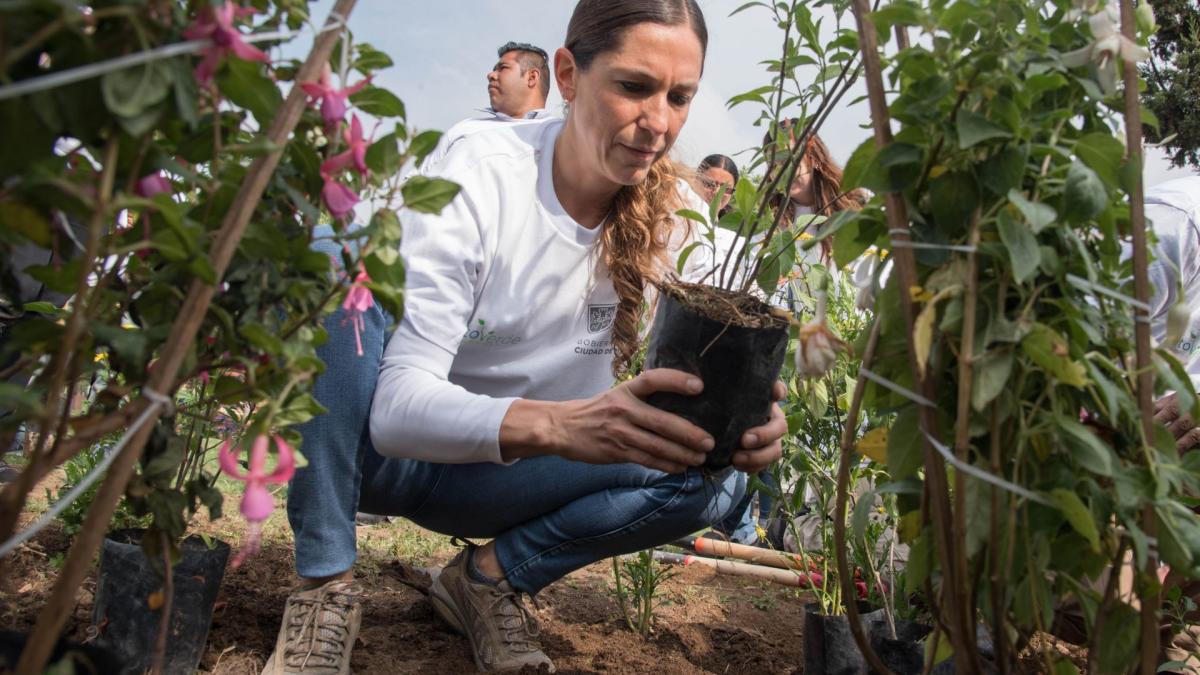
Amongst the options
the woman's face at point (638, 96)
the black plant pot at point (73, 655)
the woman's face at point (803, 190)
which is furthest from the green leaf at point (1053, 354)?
the woman's face at point (803, 190)

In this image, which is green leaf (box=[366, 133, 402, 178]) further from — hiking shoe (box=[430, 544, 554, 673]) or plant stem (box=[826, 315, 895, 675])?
hiking shoe (box=[430, 544, 554, 673])

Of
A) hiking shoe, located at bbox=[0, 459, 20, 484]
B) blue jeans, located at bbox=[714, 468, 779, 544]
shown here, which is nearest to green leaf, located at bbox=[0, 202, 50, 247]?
blue jeans, located at bbox=[714, 468, 779, 544]

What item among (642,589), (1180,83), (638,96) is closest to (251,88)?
(638,96)

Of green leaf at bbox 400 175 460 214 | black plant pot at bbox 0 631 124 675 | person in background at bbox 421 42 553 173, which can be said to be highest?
person in background at bbox 421 42 553 173

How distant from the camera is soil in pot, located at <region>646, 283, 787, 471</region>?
1.49m

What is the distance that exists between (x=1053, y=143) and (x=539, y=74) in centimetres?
452

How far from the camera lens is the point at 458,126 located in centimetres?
233

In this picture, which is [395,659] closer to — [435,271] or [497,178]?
[435,271]

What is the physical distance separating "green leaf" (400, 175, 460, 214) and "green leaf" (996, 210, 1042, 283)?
0.55 metres

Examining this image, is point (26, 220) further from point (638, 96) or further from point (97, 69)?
point (638, 96)

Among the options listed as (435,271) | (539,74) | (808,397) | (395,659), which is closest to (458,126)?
(435,271)

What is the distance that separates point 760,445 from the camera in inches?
64.4

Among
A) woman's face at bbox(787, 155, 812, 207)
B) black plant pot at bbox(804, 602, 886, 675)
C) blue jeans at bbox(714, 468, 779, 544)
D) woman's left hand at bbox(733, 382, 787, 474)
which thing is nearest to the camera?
woman's left hand at bbox(733, 382, 787, 474)

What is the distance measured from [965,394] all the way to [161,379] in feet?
2.50
